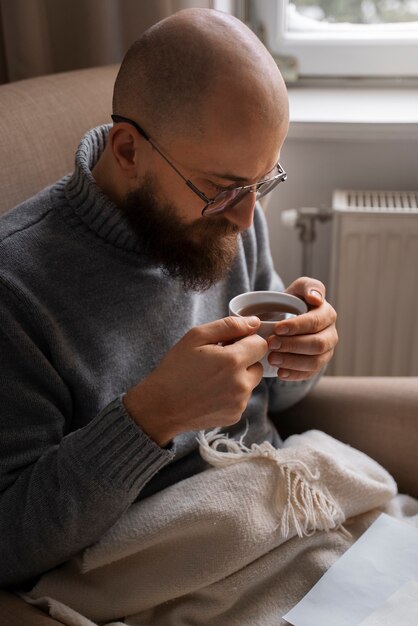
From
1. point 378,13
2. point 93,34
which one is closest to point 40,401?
point 93,34

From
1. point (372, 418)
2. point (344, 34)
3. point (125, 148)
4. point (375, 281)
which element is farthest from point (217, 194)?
point (344, 34)

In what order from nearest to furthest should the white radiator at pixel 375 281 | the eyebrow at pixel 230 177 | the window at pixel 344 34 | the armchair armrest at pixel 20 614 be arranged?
the armchair armrest at pixel 20 614
the eyebrow at pixel 230 177
the white radiator at pixel 375 281
the window at pixel 344 34

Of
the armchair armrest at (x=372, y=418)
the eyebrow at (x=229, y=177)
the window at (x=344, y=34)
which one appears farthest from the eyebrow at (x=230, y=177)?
the window at (x=344, y=34)

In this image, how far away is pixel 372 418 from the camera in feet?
4.29

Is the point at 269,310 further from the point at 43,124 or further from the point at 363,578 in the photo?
the point at 43,124

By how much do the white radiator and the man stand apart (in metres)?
0.59

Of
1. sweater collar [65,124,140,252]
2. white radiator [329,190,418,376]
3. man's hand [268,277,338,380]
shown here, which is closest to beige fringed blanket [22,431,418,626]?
man's hand [268,277,338,380]

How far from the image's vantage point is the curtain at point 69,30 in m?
1.54

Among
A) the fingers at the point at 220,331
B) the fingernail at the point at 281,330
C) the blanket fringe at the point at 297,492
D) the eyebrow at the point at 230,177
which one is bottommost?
the blanket fringe at the point at 297,492

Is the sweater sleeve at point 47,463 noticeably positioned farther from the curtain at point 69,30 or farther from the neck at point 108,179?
the curtain at point 69,30

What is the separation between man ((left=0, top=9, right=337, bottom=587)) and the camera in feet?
3.00

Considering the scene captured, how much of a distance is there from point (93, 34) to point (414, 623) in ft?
3.99

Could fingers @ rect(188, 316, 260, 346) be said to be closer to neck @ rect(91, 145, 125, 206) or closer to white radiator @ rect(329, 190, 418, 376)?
neck @ rect(91, 145, 125, 206)

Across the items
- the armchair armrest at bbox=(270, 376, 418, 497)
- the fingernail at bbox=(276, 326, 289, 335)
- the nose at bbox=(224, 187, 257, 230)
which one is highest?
the nose at bbox=(224, 187, 257, 230)
